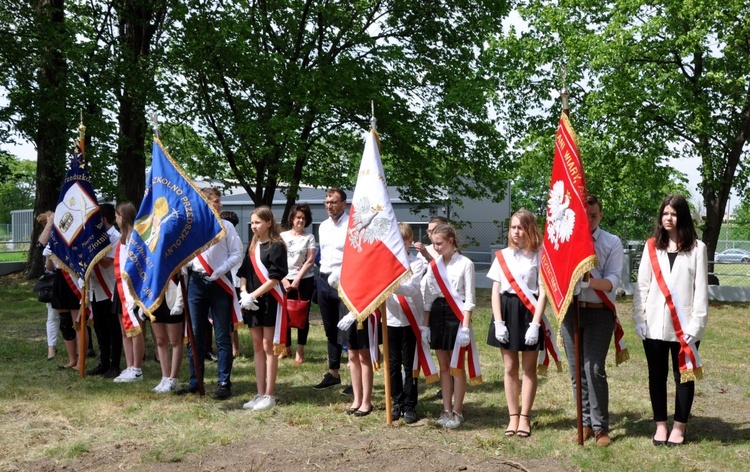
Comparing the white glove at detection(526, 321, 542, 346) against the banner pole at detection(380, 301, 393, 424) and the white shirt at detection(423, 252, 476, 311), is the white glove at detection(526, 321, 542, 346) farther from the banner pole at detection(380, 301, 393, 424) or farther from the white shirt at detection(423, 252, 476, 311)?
the banner pole at detection(380, 301, 393, 424)

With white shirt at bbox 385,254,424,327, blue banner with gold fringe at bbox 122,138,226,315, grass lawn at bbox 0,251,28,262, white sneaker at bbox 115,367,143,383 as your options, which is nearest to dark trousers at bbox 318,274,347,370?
blue banner with gold fringe at bbox 122,138,226,315

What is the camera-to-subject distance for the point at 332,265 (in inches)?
295

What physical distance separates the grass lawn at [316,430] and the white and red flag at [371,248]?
3.61ft

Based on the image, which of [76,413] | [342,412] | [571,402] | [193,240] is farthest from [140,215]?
[571,402]

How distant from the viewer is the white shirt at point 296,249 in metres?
8.45

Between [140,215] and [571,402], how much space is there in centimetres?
446

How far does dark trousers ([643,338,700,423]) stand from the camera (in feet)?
17.7

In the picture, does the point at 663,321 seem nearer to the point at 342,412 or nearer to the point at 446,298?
the point at 446,298

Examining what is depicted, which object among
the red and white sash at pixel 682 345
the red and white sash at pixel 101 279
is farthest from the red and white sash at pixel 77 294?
the red and white sash at pixel 682 345

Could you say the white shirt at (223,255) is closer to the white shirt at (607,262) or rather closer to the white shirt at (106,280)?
the white shirt at (106,280)

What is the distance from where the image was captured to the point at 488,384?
7.55 m

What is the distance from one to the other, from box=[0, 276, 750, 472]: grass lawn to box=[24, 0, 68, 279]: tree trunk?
36.1 feet

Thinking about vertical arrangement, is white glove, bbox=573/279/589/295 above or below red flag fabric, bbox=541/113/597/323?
below

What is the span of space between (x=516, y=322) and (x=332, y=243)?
254cm
